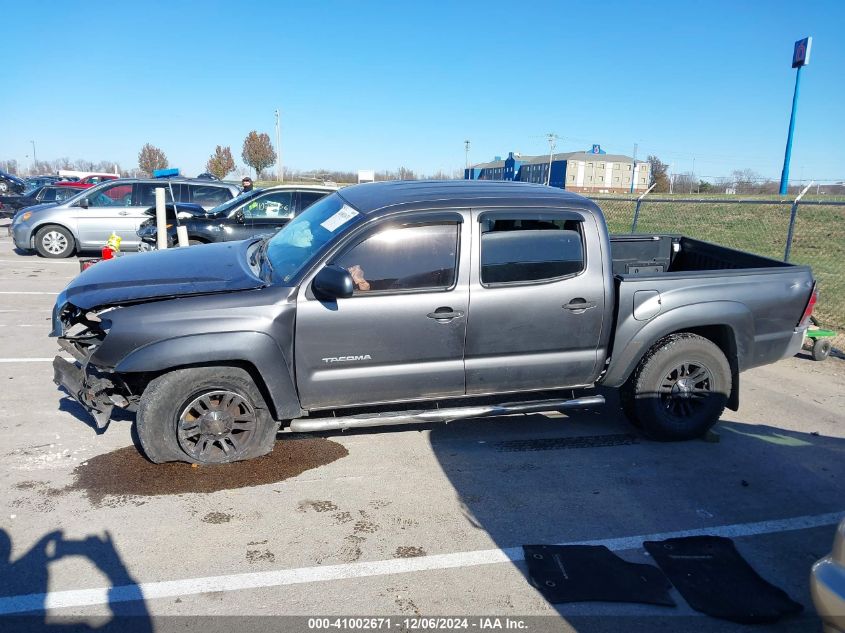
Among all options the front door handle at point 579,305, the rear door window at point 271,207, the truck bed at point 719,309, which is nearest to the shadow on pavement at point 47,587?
the front door handle at point 579,305

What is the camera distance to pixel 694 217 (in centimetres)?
Answer: 2116

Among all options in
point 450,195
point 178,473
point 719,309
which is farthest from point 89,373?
point 719,309

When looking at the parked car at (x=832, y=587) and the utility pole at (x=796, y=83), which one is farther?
the utility pole at (x=796, y=83)

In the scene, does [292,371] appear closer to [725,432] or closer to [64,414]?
[64,414]

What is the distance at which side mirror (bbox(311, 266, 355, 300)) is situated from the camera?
12.5 feet

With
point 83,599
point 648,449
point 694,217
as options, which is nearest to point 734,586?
point 648,449

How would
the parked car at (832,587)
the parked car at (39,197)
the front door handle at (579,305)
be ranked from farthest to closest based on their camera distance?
1. the parked car at (39,197)
2. the front door handle at (579,305)
3. the parked car at (832,587)

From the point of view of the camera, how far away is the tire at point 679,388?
4754mm

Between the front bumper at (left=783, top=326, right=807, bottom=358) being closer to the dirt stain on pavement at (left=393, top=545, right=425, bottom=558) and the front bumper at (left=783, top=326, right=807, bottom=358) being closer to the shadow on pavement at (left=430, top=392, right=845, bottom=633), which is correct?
the shadow on pavement at (left=430, top=392, right=845, bottom=633)

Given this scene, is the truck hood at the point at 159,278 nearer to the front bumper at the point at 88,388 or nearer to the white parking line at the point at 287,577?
the front bumper at the point at 88,388

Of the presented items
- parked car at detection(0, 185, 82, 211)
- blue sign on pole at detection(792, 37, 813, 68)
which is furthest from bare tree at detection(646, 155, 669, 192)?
parked car at detection(0, 185, 82, 211)

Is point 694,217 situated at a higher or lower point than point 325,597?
higher

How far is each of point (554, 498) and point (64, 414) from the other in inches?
155

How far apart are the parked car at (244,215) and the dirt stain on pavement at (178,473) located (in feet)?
20.3
